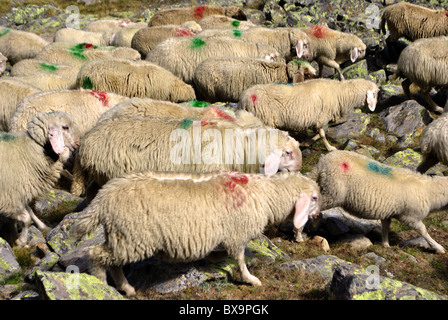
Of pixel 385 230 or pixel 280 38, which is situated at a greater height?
pixel 280 38

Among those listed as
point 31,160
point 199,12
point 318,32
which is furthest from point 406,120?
point 199,12

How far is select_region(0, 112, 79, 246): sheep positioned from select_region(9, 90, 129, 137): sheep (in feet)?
4.24

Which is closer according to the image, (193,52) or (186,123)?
(186,123)

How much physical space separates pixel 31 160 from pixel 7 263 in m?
1.68

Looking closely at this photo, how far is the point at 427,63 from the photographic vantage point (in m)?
12.7

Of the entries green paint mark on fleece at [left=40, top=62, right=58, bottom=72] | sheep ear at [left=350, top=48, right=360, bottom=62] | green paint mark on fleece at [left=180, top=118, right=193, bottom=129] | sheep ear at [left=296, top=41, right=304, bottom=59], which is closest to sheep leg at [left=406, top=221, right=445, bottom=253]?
green paint mark on fleece at [left=180, top=118, right=193, bottom=129]

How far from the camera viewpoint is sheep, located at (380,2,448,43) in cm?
1636

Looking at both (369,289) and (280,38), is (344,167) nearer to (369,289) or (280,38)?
(369,289)

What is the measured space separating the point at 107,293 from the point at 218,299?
1365 millimetres

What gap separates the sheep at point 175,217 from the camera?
508cm

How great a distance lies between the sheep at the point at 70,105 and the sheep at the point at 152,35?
263 inches

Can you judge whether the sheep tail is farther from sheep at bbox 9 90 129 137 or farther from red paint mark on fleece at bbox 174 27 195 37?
red paint mark on fleece at bbox 174 27 195 37

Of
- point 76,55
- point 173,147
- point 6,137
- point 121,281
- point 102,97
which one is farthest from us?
point 76,55

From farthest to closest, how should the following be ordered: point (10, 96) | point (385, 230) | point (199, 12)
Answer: point (199, 12)
point (10, 96)
point (385, 230)
